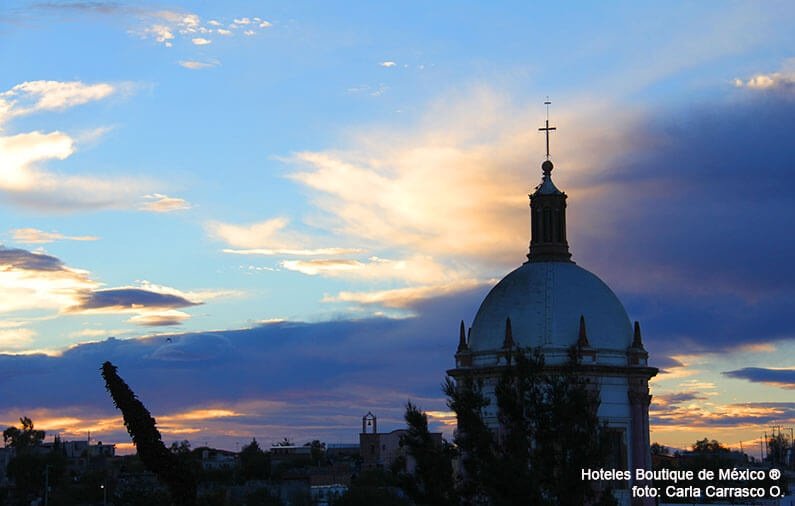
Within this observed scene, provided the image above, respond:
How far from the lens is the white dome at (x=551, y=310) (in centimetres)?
9425

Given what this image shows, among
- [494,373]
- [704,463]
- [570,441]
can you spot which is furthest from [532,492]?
[704,463]

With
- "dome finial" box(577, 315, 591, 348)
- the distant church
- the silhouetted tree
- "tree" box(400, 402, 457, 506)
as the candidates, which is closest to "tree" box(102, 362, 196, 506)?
"tree" box(400, 402, 457, 506)

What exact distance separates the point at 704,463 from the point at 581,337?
69060 mm

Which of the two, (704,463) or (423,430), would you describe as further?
(704,463)

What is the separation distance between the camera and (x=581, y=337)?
93375mm

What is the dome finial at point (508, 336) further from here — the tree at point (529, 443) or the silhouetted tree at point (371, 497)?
the tree at point (529, 443)

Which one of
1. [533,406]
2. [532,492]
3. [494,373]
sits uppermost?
[494,373]

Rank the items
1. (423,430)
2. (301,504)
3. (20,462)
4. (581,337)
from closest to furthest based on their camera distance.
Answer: (423,430) → (581,337) → (301,504) → (20,462)

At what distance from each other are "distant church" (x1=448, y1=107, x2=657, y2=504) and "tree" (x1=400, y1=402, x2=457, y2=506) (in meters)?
29.5

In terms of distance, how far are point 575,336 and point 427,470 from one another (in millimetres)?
33861

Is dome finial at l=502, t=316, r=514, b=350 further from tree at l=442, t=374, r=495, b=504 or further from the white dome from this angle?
tree at l=442, t=374, r=495, b=504

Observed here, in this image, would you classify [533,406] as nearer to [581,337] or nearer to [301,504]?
[581,337]

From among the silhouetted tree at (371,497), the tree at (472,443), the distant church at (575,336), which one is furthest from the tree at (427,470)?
the silhouetted tree at (371,497)

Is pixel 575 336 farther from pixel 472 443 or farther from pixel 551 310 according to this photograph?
pixel 472 443
